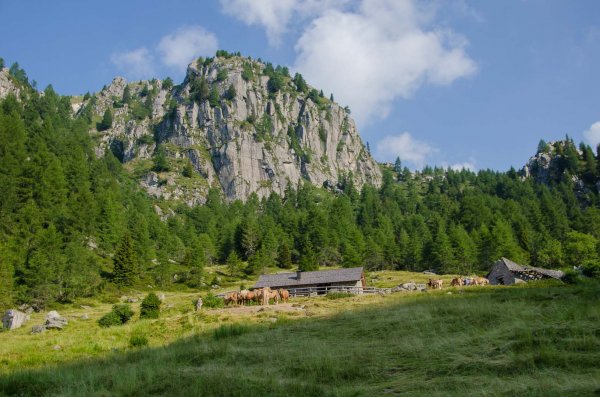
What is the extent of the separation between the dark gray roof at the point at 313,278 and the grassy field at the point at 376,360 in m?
40.7

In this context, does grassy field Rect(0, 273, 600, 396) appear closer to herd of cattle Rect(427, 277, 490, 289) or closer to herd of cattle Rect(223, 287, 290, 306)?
herd of cattle Rect(223, 287, 290, 306)

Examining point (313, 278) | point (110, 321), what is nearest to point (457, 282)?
point (313, 278)

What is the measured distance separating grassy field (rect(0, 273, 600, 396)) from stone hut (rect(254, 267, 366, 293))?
4062 centimetres

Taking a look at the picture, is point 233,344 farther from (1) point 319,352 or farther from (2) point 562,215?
(2) point 562,215

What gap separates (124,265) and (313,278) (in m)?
37.3

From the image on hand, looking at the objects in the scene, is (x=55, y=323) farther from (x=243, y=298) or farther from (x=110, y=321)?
(x=243, y=298)

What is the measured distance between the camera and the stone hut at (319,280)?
64.0 m

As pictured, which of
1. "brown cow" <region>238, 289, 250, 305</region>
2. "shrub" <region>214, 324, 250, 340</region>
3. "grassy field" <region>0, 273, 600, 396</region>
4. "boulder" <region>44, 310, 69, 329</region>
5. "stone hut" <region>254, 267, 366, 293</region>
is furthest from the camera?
"stone hut" <region>254, 267, 366, 293</region>

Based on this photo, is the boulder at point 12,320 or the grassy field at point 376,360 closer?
the grassy field at point 376,360

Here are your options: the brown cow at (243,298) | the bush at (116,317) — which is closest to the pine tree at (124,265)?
the bush at (116,317)

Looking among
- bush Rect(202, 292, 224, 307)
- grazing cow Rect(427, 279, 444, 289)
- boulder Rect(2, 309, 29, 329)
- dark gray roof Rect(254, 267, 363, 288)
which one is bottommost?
boulder Rect(2, 309, 29, 329)

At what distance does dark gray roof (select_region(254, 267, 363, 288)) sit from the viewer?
210 feet

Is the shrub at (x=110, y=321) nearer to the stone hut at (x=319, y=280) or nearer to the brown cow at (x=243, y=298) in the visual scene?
the brown cow at (x=243, y=298)

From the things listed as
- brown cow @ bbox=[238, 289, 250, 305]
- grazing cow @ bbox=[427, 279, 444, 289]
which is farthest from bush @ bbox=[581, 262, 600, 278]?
brown cow @ bbox=[238, 289, 250, 305]
